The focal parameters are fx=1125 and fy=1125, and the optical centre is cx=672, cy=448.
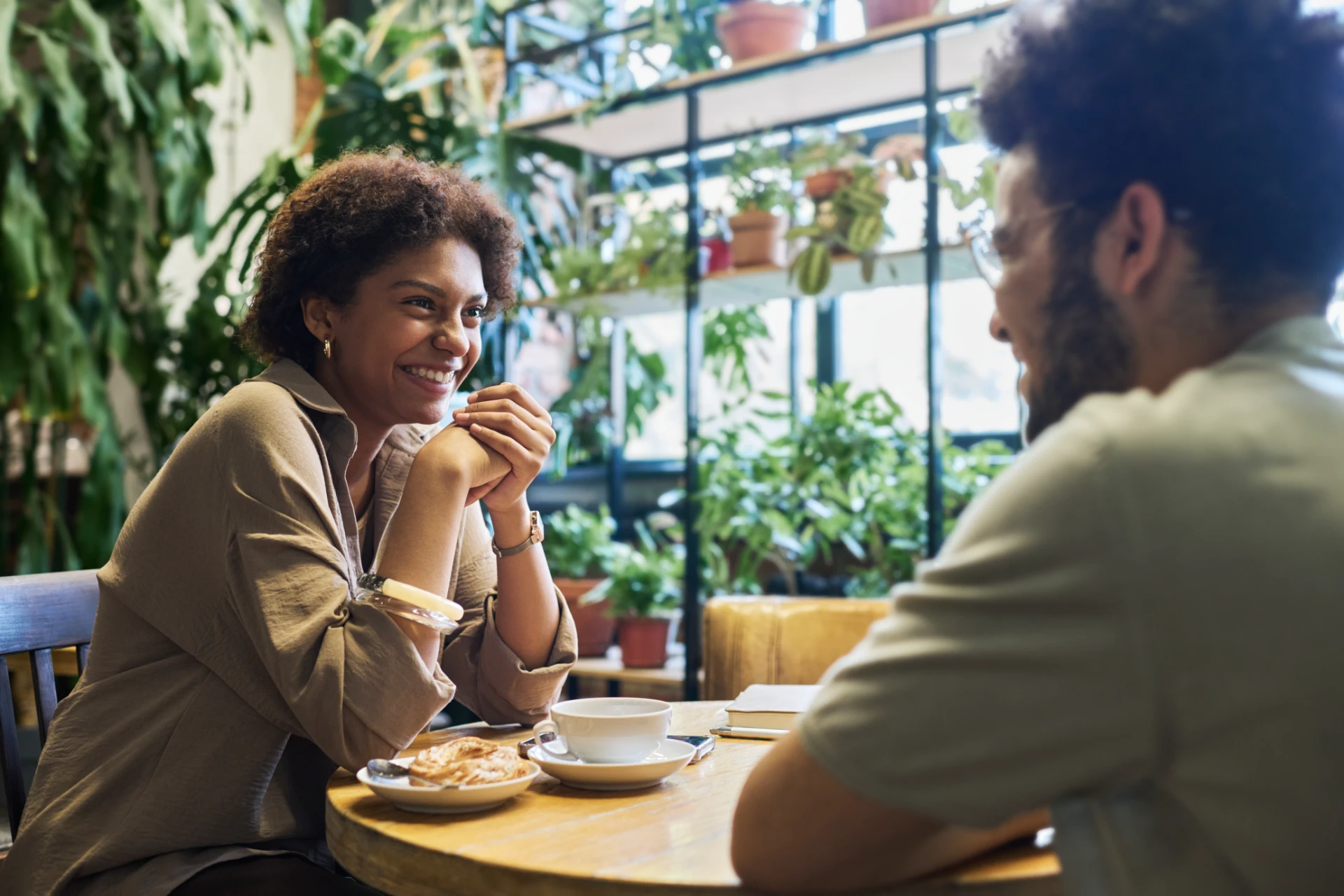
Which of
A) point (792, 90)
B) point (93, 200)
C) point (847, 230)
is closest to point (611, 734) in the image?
point (847, 230)

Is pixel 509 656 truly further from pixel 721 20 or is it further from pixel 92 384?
pixel 92 384

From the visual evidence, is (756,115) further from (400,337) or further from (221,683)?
(221,683)

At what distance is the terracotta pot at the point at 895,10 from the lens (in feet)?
8.93

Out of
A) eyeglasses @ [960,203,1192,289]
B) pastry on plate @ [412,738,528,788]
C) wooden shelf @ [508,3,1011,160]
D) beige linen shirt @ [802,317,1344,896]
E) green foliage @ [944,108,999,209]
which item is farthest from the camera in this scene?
wooden shelf @ [508,3,1011,160]

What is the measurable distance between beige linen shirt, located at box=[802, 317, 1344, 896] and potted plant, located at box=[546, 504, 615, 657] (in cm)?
287

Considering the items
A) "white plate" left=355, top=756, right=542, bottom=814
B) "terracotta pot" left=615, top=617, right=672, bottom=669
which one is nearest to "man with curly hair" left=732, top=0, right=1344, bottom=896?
"white plate" left=355, top=756, right=542, bottom=814

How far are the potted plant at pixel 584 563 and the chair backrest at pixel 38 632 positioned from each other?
2.03 meters

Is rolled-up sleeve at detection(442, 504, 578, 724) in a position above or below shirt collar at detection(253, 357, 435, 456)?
below

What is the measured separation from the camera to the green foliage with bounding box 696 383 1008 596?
307 cm

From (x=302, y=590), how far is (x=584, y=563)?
249 centimetres

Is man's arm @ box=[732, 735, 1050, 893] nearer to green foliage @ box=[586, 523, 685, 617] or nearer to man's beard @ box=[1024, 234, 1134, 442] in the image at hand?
man's beard @ box=[1024, 234, 1134, 442]

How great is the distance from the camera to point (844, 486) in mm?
3281

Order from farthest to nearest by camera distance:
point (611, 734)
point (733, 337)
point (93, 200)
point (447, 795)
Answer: point (733, 337), point (93, 200), point (611, 734), point (447, 795)

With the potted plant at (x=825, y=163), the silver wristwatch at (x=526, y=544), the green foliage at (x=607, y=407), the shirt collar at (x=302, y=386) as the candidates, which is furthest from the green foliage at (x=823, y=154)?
the shirt collar at (x=302, y=386)
